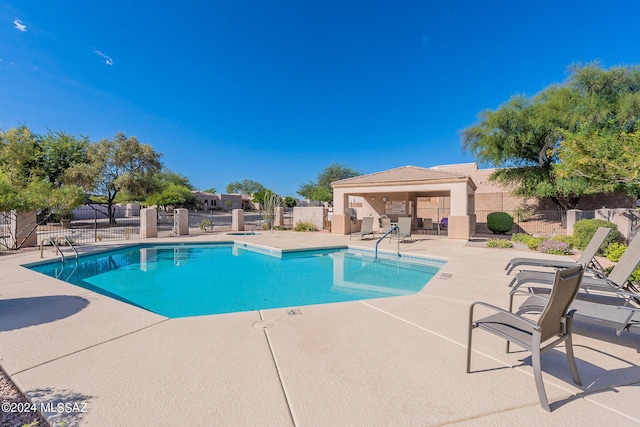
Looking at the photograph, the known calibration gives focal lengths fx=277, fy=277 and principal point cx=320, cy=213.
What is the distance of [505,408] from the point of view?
212cm

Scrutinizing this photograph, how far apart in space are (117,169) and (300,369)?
28435mm

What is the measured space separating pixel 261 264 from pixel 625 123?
2151 centimetres

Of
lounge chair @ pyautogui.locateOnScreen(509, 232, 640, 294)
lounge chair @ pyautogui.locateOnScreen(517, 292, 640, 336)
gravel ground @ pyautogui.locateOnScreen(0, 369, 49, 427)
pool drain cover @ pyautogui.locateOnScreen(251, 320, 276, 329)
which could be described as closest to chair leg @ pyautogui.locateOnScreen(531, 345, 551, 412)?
lounge chair @ pyautogui.locateOnScreen(517, 292, 640, 336)

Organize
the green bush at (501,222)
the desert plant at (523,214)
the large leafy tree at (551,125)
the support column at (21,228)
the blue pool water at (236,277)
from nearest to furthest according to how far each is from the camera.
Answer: the blue pool water at (236,277) → the support column at (21,228) → the large leafy tree at (551,125) → the green bush at (501,222) → the desert plant at (523,214)

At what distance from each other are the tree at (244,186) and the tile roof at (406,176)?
2664 inches

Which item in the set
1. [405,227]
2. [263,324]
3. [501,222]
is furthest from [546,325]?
[501,222]

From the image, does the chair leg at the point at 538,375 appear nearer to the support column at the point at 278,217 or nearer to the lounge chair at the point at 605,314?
the lounge chair at the point at 605,314

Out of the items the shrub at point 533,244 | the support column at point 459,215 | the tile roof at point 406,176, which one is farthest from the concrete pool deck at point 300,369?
the tile roof at point 406,176

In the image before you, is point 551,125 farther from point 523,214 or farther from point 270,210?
point 270,210

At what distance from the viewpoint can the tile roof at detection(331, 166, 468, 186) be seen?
13.8m

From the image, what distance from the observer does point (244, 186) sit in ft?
267

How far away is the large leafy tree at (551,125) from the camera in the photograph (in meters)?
16.0

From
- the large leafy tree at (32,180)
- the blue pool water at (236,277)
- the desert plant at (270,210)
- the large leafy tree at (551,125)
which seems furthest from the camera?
the desert plant at (270,210)

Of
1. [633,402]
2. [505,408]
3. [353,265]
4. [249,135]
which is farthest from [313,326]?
[249,135]
